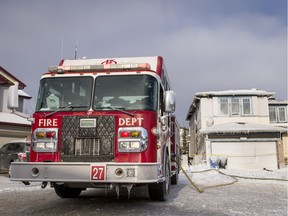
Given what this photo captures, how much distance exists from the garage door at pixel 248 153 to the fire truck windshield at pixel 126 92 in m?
20.4

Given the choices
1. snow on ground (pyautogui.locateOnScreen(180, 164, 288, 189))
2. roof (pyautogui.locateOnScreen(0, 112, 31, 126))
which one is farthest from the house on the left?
snow on ground (pyautogui.locateOnScreen(180, 164, 288, 189))

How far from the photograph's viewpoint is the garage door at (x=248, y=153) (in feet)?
83.5

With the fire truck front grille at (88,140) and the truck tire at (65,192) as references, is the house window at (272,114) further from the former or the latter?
the fire truck front grille at (88,140)

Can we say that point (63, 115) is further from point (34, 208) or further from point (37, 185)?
point (37, 185)

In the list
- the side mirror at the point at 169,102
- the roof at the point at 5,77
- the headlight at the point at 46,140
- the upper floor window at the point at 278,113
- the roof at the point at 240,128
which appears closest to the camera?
the headlight at the point at 46,140

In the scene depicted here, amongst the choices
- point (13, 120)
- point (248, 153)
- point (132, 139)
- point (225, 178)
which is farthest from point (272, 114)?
point (132, 139)

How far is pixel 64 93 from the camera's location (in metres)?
6.90

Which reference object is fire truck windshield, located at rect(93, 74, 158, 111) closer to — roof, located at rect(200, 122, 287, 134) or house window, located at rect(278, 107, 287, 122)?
roof, located at rect(200, 122, 287, 134)

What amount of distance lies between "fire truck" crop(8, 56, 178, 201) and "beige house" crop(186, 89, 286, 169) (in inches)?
726

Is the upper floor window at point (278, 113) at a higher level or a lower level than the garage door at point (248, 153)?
higher

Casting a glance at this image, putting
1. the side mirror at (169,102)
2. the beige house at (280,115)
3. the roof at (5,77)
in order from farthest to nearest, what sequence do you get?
the beige house at (280,115), the roof at (5,77), the side mirror at (169,102)

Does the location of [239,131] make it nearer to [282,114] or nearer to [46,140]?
[282,114]

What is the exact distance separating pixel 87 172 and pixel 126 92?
182 cm

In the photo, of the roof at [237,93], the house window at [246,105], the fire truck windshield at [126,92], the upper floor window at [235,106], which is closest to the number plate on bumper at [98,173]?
the fire truck windshield at [126,92]
